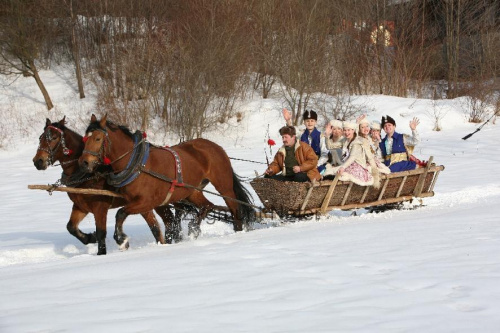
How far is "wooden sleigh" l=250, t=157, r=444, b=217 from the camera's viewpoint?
8992 millimetres

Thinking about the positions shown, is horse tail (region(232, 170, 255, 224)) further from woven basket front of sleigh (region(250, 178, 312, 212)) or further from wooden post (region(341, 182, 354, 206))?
wooden post (region(341, 182, 354, 206))

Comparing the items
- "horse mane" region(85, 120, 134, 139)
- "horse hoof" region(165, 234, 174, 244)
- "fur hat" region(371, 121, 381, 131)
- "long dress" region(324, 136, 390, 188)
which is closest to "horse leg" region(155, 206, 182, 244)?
"horse hoof" region(165, 234, 174, 244)

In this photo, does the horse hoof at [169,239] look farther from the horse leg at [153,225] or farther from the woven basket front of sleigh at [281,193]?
the woven basket front of sleigh at [281,193]

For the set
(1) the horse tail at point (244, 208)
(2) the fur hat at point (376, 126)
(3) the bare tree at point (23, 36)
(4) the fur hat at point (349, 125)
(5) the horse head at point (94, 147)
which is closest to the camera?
(5) the horse head at point (94, 147)

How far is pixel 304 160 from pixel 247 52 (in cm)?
1723

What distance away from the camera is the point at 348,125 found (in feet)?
32.0

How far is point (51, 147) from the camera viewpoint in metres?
8.30

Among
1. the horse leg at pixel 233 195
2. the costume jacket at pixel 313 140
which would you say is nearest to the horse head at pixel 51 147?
the horse leg at pixel 233 195

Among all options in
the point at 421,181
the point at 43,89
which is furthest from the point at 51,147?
the point at 43,89

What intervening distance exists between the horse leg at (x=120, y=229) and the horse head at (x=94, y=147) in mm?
582

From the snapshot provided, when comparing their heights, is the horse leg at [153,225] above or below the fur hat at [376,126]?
below

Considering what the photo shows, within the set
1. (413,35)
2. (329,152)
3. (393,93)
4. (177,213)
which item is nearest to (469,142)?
(393,93)

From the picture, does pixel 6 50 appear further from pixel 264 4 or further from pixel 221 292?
pixel 221 292

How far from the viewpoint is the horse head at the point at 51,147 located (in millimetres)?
8242
